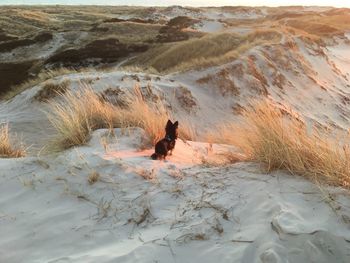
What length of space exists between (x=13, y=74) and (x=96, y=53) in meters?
5.81

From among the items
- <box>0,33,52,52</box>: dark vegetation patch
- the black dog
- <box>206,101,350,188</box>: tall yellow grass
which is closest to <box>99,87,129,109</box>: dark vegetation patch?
the black dog

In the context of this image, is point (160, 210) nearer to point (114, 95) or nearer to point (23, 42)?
point (114, 95)

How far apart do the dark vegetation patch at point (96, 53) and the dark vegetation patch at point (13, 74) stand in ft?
5.36

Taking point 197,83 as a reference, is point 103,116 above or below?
above

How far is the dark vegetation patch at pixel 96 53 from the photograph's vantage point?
1130 inches

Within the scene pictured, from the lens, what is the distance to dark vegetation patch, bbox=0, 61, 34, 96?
23891 millimetres

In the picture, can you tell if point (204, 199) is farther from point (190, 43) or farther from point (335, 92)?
point (190, 43)

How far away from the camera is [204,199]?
3928 millimetres

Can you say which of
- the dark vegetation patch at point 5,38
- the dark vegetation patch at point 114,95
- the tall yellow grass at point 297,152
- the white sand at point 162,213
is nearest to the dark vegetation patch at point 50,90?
the dark vegetation patch at point 114,95

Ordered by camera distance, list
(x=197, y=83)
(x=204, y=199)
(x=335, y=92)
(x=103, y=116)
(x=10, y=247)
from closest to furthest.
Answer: (x=10, y=247), (x=204, y=199), (x=103, y=116), (x=197, y=83), (x=335, y=92)

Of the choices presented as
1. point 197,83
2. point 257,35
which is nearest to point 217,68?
point 197,83

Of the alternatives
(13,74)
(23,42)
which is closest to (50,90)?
(13,74)

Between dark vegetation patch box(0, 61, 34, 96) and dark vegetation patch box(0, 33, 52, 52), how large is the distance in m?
5.56

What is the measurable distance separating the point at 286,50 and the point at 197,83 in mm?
6071
